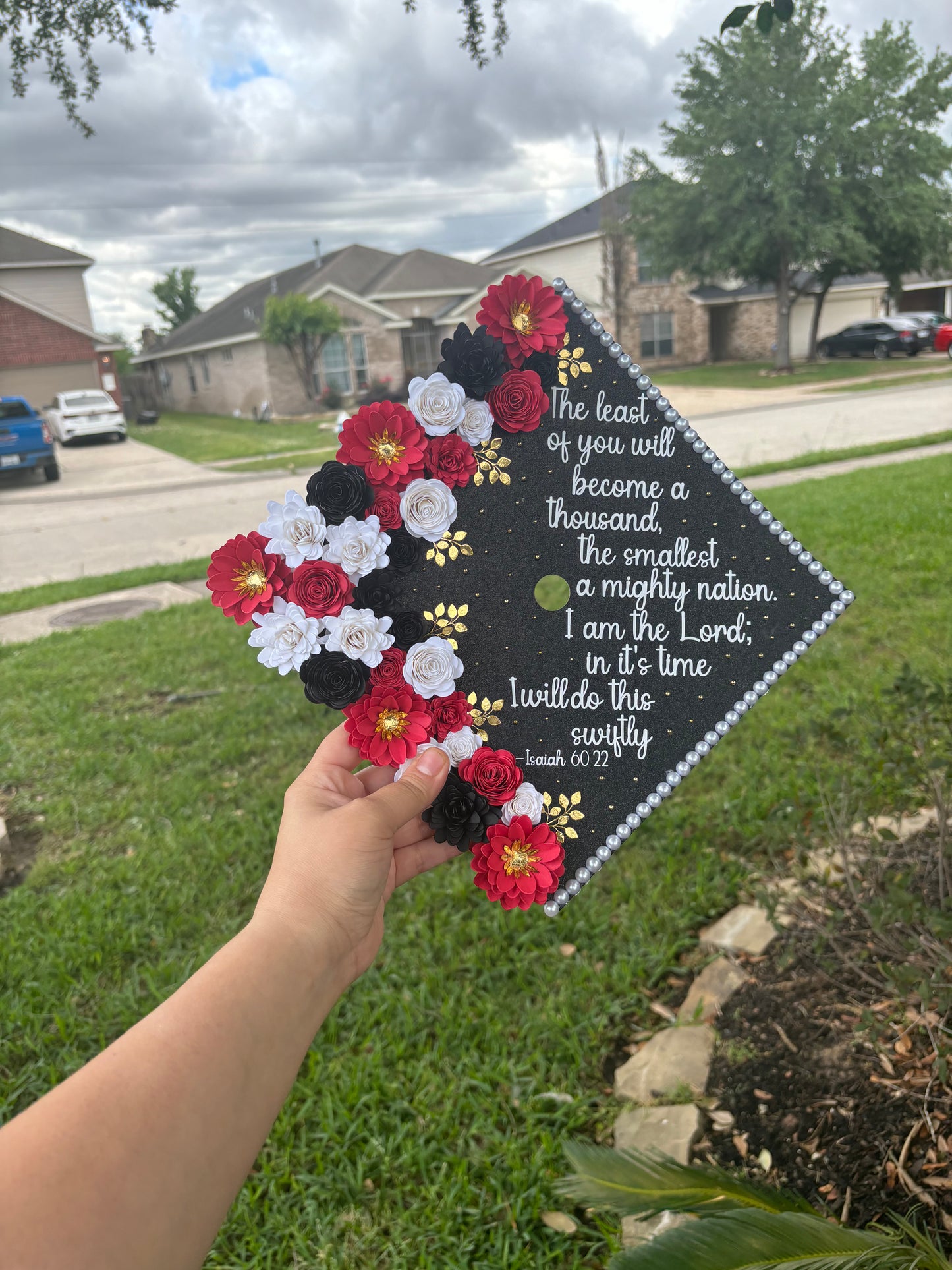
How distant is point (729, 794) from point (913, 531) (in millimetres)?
3736

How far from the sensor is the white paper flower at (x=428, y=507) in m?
1.44

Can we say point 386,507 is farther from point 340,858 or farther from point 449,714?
point 340,858

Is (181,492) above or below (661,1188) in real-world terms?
above

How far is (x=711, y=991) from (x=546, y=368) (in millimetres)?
1923

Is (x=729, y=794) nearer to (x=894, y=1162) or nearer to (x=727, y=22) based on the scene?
(x=894, y=1162)

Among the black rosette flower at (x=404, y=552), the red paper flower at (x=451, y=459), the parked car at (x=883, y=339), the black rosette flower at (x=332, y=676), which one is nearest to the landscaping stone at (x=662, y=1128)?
the black rosette flower at (x=332, y=676)

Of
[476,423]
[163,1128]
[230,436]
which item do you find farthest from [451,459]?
[230,436]

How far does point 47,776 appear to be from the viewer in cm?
421

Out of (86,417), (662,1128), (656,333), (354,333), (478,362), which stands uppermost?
(354,333)

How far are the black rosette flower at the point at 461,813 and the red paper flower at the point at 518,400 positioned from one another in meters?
0.58

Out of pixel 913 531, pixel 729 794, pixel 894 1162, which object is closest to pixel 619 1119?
pixel 894 1162

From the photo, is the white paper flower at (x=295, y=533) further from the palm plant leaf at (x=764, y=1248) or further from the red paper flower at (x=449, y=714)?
the palm plant leaf at (x=764, y=1248)

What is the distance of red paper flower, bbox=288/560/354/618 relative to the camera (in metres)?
1.41

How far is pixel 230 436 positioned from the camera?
83.5ft
